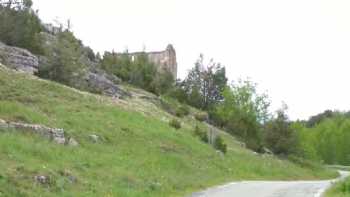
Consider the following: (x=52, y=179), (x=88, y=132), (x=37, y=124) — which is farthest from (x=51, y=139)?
(x=52, y=179)

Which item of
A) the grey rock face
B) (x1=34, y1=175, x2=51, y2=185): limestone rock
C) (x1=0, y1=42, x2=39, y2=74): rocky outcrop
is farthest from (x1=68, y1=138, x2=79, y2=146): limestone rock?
the grey rock face

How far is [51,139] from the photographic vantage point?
2269 cm

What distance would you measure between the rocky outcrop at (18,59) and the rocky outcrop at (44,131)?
16390 millimetres

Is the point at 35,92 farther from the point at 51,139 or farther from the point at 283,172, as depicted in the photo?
the point at 283,172

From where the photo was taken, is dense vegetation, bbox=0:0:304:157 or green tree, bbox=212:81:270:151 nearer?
dense vegetation, bbox=0:0:304:157

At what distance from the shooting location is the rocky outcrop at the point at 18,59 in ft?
128

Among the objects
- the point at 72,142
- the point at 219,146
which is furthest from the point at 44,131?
the point at 219,146

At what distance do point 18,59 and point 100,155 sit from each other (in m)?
20.1

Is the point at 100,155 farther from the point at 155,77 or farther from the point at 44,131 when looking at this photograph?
the point at 155,77

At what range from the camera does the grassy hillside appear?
1684 centimetres

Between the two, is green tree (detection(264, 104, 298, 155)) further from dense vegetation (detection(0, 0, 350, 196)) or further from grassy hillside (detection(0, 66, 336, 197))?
grassy hillside (detection(0, 66, 336, 197))

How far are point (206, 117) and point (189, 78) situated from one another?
21637 mm

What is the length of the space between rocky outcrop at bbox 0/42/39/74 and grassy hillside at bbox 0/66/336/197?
174 inches

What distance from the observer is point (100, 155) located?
2289cm
